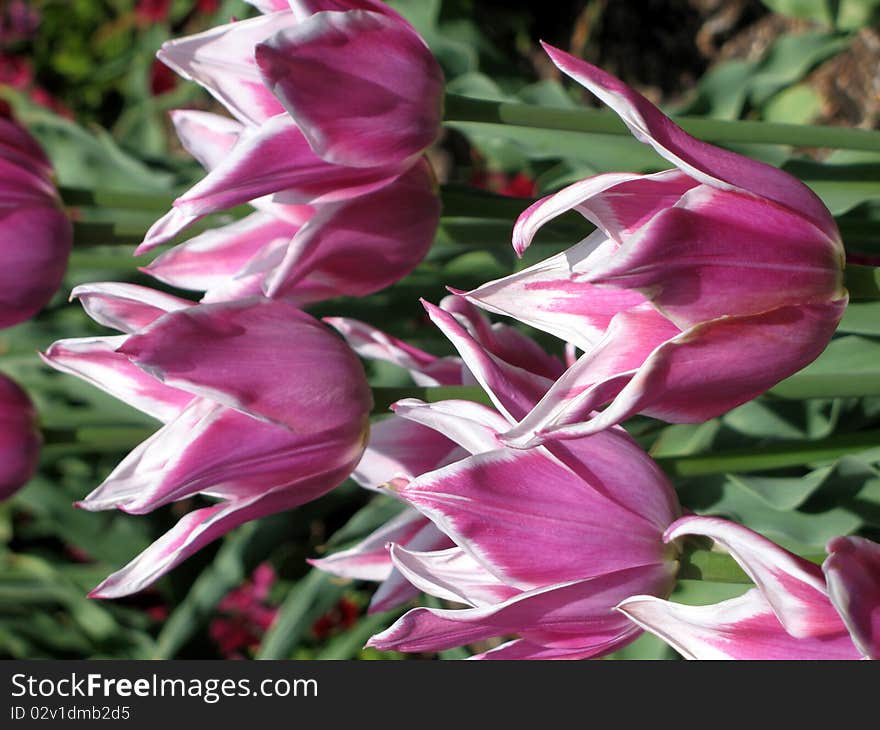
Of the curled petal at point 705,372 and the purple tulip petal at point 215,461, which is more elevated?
the curled petal at point 705,372

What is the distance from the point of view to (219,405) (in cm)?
53

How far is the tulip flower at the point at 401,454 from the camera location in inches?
22.6

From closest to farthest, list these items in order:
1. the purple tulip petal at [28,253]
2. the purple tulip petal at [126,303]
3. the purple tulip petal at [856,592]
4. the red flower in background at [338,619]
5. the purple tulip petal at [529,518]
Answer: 1. the purple tulip petal at [856,592]
2. the purple tulip petal at [529,518]
3. the purple tulip petal at [126,303]
4. the purple tulip petal at [28,253]
5. the red flower in background at [338,619]

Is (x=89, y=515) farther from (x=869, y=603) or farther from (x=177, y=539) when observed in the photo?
(x=869, y=603)

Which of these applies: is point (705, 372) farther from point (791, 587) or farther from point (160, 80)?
point (160, 80)

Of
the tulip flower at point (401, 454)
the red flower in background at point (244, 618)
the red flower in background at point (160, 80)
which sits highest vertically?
the tulip flower at point (401, 454)

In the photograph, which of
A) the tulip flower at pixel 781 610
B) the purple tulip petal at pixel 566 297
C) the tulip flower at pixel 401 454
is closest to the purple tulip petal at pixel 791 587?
the tulip flower at pixel 781 610

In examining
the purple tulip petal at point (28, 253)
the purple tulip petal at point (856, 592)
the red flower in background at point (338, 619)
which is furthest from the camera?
the red flower in background at point (338, 619)

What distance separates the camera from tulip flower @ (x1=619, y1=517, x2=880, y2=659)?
1.10 feet

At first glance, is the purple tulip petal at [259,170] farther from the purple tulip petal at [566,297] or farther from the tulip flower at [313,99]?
the purple tulip petal at [566,297]

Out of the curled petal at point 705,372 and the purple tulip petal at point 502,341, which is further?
the purple tulip petal at point 502,341

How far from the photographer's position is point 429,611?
46cm

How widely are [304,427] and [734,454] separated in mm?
269

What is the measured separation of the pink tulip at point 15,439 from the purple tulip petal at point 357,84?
350mm
